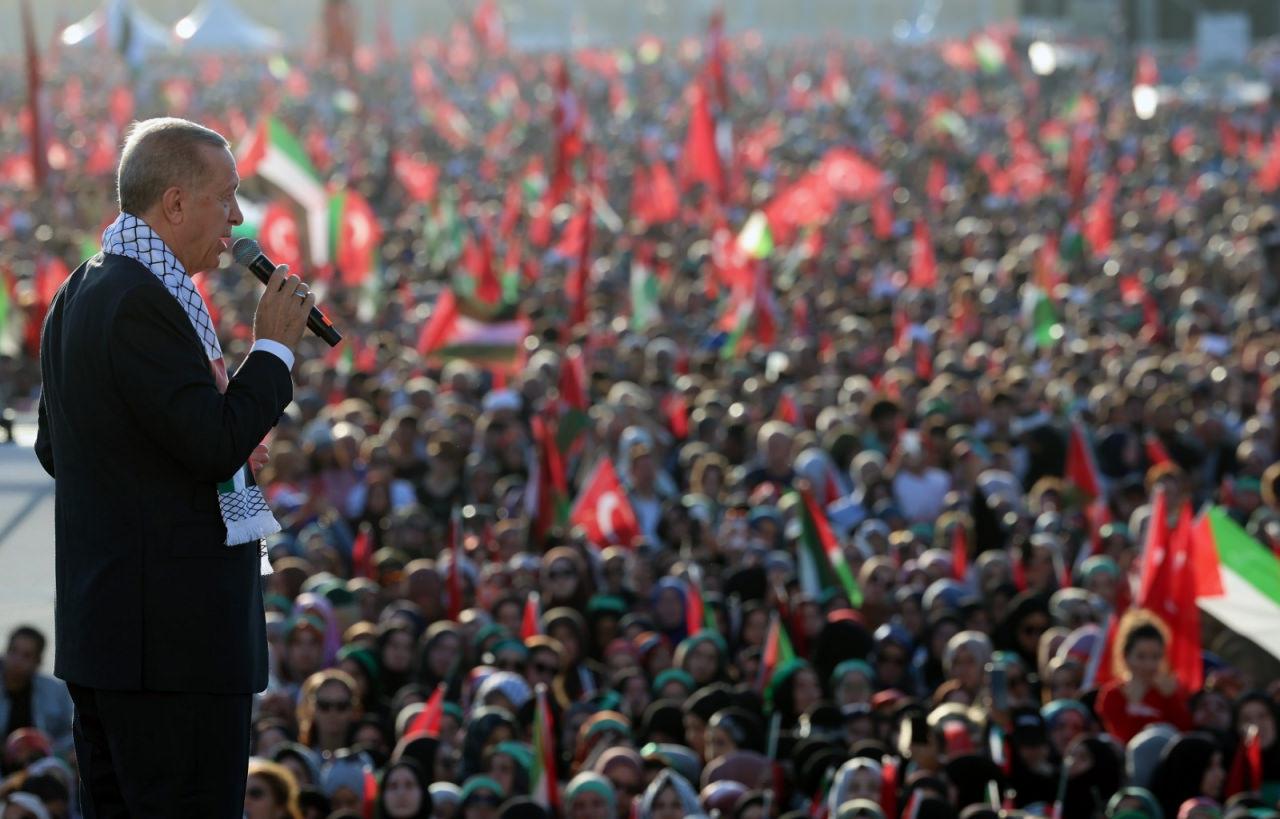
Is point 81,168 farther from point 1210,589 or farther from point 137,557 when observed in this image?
point 137,557

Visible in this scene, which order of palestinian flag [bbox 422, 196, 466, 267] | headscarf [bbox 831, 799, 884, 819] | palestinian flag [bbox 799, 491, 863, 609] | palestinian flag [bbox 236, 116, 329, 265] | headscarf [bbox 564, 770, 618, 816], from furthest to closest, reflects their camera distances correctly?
palestinian flag [bbox 422, 196, 466, 267] < palestinian flag [bbox 236, 116, 329, 265] < palestinian flag [bbox 799, 491, 863, 609] < headscarf [bbox 564, 770, 618, 816] < headscarf [bbox 831, 799, 884, 819]

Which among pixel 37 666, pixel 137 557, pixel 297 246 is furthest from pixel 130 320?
pixel 297 246

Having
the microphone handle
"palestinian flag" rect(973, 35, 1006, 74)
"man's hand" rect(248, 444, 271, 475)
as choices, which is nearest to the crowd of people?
"man's hand" rect(248, 444, 271, 475)

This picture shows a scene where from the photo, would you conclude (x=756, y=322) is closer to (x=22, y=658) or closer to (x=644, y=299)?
(x=644, y=299)

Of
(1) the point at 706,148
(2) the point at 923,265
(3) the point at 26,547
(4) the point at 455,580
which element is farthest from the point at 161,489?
(1) the point at 706,148

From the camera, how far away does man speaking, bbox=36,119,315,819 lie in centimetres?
333

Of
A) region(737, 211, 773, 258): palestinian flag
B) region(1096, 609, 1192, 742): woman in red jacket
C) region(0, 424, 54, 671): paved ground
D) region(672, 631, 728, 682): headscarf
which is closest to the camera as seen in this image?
region(0, 424, 54, 671): paved ground

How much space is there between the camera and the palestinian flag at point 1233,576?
9.23 meters

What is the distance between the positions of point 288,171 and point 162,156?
15.7 meters

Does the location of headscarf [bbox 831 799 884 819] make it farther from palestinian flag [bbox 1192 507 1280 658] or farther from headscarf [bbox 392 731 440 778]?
palestinian flag [bbox 1192 507 1280 658]

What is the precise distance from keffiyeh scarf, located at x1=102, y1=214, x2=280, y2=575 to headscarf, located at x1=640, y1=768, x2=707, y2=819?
3.73 metres

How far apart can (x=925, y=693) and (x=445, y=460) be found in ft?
11.4

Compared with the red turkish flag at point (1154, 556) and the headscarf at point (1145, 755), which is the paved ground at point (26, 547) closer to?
the headscarf at point (1145, 755)

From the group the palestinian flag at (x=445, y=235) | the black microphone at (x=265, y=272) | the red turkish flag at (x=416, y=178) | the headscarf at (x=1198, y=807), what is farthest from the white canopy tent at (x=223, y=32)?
the black microphone at (x=265, y=272)
